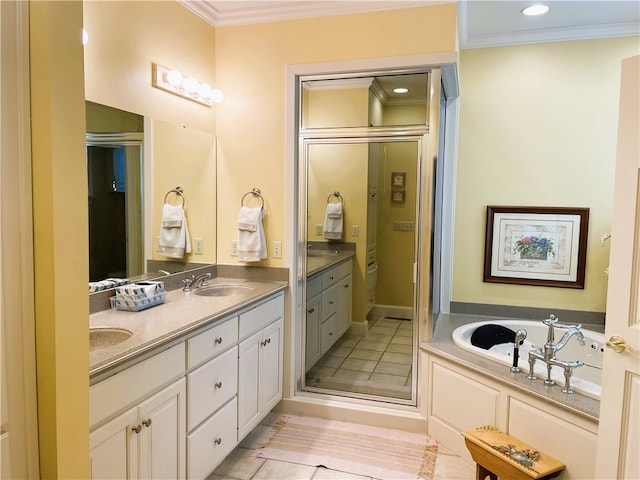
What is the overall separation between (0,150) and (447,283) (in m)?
3.30

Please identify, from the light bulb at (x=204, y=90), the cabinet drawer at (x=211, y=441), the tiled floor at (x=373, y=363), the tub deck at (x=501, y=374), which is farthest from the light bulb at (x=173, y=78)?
the tub deck at (x=501, y=374)

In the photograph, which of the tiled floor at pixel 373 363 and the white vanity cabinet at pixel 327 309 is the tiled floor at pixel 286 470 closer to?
the tiled floor at pixel 373 363

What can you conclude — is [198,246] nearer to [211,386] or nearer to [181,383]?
[211,386]

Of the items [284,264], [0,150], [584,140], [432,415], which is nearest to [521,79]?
[584,140]

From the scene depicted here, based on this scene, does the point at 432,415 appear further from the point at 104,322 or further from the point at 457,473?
the point at 104,322

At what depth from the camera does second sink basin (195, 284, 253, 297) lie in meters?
2.94

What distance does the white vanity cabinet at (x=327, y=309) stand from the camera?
10.8 ft

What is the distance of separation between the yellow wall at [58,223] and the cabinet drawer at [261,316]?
141 centimetres

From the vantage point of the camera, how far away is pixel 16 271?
1052mm

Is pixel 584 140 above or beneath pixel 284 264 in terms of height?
above

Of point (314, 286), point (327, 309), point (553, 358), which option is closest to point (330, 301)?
point (327, 309)

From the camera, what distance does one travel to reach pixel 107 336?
6.47 ft

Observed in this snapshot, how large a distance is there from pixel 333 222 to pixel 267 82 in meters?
1.04

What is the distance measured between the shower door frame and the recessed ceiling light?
108 cm
